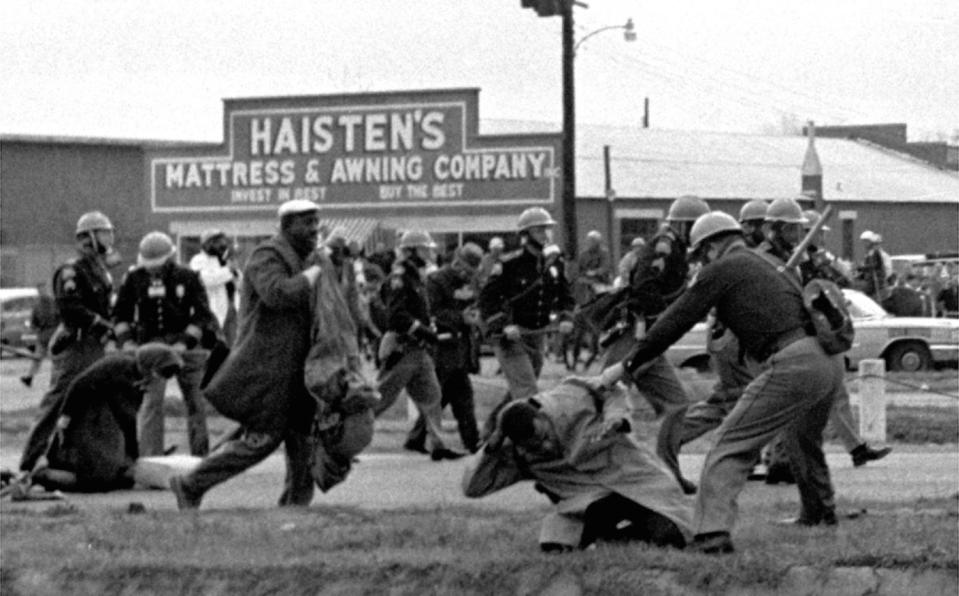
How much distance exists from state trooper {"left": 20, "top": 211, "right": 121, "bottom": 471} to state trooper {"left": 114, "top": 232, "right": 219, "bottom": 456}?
0.31 meters

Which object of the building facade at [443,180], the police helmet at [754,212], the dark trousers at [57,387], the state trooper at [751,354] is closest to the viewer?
the state trooper at [751,354]

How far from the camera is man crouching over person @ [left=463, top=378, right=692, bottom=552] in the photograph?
A: 985 centimetres

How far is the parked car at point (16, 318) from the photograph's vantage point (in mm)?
42969

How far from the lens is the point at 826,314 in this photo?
33.8 ft

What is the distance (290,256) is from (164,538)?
6.02 ft

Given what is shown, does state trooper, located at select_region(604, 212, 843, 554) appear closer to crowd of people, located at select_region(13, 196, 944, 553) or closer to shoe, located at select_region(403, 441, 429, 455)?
crowd of people, located at select_region(13, 196, 944, 553)

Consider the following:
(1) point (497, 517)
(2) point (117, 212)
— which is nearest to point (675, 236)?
(1) point (497, 517)

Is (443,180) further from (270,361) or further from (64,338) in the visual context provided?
(270,361)

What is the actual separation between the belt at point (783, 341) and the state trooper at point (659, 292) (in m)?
3.91

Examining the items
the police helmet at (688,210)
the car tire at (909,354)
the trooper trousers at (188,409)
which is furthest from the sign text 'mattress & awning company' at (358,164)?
the police helmet at (688,210)

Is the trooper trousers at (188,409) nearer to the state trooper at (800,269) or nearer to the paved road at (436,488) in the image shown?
the paved road at (436,488)

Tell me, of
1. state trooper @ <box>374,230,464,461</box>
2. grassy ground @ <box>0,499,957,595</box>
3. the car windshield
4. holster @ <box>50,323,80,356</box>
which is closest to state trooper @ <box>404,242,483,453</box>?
state trooper @ <box>374,230,464,461</box>

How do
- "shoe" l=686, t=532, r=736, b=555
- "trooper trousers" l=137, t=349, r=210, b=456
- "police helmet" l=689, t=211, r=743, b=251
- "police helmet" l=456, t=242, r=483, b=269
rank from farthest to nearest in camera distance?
"police helmet" l=456, t=242, r=483, b=269 → "trooper trousers" l=137, t=349, r=210, b=456 → "police helmet" l=689, t=211, r=743, b=251 → "shoe" l=686, t=532, r=736, b=555

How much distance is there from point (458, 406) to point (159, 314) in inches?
115
